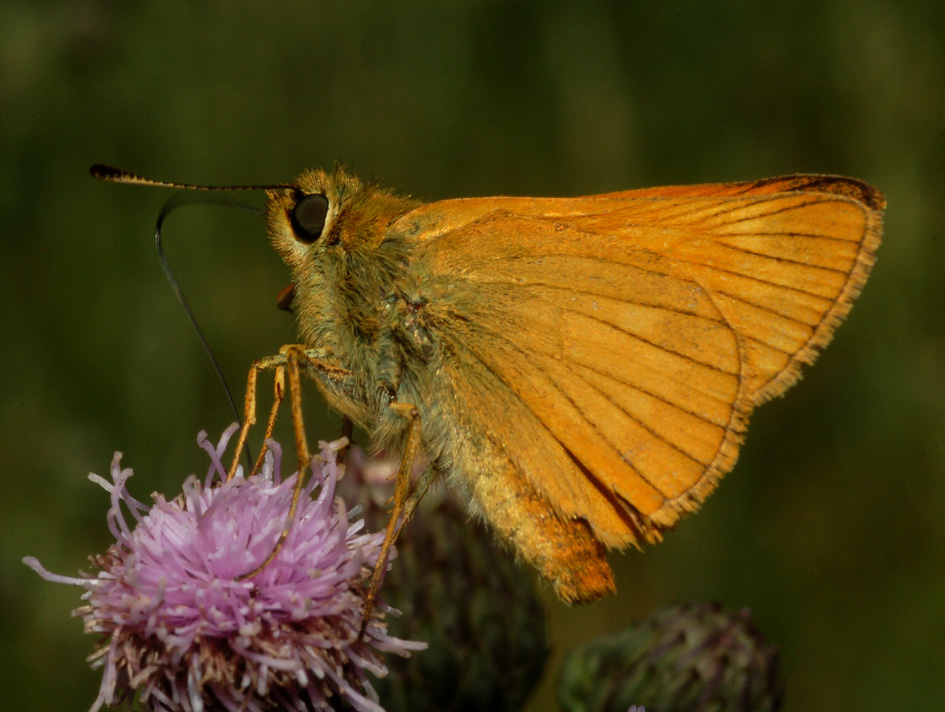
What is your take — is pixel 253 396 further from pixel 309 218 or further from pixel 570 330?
pixel 570 330

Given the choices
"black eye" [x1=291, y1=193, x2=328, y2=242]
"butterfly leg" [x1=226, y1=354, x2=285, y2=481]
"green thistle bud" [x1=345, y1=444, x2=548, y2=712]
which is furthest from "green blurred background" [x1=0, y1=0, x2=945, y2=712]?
"butterfly leg" [x1=226, y1=354, x2=285, y2=481]

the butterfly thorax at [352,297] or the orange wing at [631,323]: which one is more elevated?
the butterfly thorax at [352,297]

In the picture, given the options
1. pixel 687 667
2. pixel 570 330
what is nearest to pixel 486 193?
pixel 570 330

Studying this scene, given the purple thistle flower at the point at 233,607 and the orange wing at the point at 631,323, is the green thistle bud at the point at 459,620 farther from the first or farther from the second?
the purple thistle flower at the point at 233,607

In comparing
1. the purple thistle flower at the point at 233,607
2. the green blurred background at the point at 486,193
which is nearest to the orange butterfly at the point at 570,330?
the purple thistle flower at the point at 233,607

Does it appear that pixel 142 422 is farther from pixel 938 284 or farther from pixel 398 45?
pixel 938 284

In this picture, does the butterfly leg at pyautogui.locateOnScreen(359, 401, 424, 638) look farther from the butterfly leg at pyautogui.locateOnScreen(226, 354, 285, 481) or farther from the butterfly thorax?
the butterfly leg at pyautogui.locateOnScreen(226, 354, 285, 481)

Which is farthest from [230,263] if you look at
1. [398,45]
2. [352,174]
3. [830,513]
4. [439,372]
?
[830,513]
